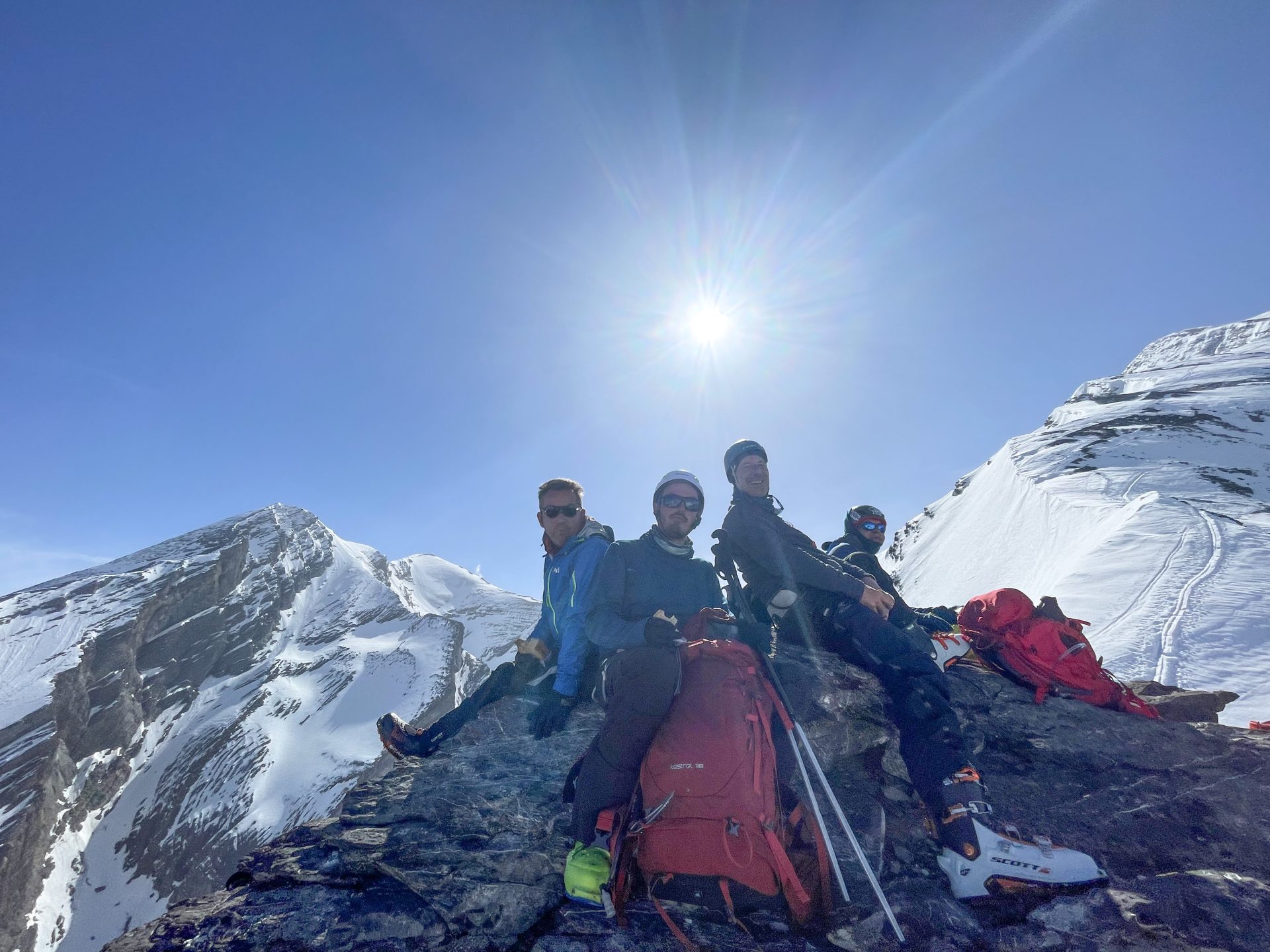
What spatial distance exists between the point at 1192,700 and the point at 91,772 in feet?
321

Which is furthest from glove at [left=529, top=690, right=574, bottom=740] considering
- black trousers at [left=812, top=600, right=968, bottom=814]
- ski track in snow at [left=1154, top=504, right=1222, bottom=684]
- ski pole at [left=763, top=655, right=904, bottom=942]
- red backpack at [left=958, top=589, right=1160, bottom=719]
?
ski track in snow at [left=1154, top=504, right=1222, bottom=684]

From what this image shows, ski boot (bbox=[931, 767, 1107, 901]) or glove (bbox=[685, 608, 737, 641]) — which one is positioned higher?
glove (bbox=[685, 608, 737, 641])

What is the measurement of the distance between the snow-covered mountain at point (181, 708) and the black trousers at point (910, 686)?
56.1 meters

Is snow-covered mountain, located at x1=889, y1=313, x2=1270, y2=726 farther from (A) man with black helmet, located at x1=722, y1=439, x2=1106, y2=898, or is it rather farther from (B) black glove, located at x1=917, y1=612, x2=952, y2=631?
(A) man with black helmet, located at x1=722, y1=439, x2=1106, y2=898

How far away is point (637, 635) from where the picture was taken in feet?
13.4

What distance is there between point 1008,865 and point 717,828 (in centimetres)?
174

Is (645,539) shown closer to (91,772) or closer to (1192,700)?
(1192,700)

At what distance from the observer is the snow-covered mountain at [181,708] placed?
50.2 metres

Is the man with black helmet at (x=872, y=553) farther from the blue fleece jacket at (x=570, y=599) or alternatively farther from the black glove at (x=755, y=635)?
the blue fleece jacket at (x=570, y=599)

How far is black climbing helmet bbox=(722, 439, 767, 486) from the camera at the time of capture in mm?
5684

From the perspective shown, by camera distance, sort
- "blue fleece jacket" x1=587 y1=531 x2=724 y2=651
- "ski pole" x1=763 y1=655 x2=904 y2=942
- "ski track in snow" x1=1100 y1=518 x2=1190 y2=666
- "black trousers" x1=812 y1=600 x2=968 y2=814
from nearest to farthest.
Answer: "ski pole" x1=763 y1=655 x2=904 y2=942 < "black trousers" x1=812 y1=600 x2=968 y2=814 < "blue fleece jacket" x1=587 y1=531 x2=724 y2=651 < "ski track in snow" x1=1100 y1=518 x2=1190 y2=666

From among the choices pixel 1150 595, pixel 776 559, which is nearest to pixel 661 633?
pixel 776 559

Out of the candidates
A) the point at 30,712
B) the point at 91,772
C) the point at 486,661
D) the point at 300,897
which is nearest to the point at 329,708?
the point at 91,772

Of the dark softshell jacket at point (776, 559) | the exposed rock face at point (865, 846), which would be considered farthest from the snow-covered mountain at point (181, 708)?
the dark softshell jacket at point (776, 559)
